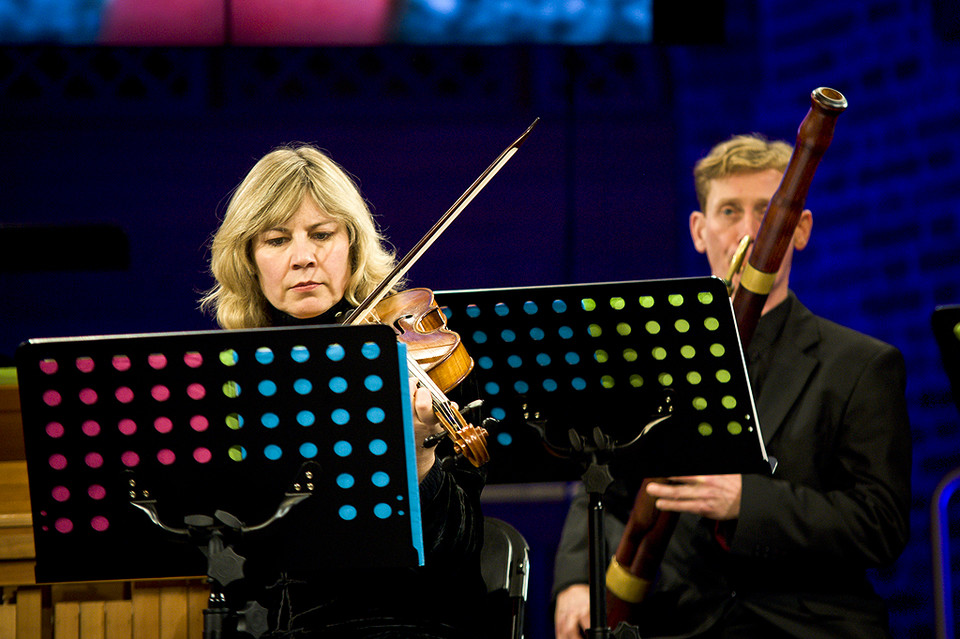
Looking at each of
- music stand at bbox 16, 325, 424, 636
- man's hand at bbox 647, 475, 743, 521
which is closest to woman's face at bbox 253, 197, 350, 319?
music stand at bbox 16, 325, 424, 636

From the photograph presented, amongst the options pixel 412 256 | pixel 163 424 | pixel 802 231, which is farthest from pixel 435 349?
pixel 802 231

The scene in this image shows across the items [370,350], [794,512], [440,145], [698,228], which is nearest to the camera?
[370,350]

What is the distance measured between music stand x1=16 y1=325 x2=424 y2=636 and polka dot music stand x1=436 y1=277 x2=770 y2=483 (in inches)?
14.6

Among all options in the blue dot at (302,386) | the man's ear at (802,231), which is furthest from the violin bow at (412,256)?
the man's ear at (802,231)

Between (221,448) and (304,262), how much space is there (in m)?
0.69

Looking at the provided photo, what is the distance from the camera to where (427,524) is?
1830mm

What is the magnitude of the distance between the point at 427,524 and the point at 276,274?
2.09 ft

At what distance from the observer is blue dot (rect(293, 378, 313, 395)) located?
4.91ft

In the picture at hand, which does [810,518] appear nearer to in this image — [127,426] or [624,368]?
[624,368]

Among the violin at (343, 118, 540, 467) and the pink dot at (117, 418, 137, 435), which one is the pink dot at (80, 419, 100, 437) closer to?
the pink dot at (117, 418, 137, 435)

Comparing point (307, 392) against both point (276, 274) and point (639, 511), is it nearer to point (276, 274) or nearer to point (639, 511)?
point (276, 274)

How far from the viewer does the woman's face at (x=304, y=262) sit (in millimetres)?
2125

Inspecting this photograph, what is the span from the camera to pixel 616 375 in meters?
1.81

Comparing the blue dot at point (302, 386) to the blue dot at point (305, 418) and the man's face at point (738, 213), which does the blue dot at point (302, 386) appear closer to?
the blue dot at point (305, 418)
